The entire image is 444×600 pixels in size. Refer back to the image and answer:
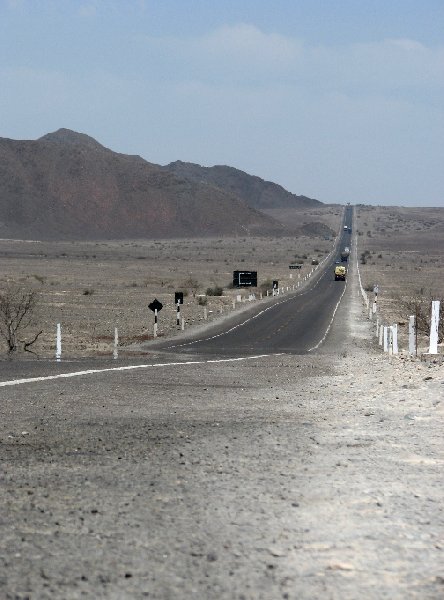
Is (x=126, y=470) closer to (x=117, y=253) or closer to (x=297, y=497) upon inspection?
(x=297, y=497)

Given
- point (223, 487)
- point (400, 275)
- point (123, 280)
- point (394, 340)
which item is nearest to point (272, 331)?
point (394, 340)

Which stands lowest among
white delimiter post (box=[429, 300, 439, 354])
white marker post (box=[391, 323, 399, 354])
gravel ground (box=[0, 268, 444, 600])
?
white marker post (box=[391, 323, 399, 354])

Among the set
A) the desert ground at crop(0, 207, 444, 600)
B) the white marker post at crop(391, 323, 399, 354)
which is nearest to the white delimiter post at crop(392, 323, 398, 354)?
the white marker post at crop(391, 323, 399, 354)

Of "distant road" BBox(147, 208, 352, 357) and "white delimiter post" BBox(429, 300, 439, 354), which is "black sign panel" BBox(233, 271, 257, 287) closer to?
"distant road" BBox(147, 208, 352, 357)

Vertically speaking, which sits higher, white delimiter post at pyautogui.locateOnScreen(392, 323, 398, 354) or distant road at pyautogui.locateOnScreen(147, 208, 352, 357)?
white delimiter post at pyautogui.locateOnScreen(392, 323, 398, 354)

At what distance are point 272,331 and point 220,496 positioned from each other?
116 ft

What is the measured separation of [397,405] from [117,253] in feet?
479

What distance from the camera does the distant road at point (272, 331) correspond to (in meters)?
33.8

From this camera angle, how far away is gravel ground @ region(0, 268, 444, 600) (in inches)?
232

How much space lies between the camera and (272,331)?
4356 cm

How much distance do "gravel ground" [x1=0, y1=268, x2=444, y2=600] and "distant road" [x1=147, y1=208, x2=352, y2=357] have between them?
16.3 meters

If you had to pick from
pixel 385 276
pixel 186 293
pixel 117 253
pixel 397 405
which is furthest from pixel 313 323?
pixel 117 253

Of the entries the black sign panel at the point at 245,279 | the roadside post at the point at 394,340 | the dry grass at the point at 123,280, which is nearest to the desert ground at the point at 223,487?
the roadside post at the point at 394,340

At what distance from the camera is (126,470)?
914 centimetres
